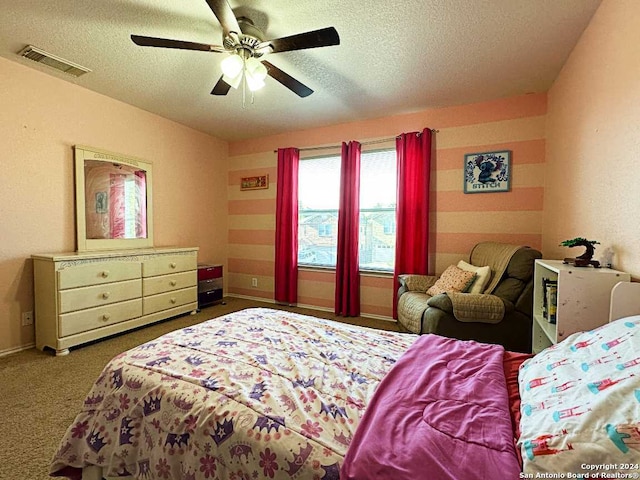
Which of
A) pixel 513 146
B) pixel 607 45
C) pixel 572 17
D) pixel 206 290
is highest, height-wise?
pixel 572 17

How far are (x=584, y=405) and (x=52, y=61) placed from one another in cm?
393

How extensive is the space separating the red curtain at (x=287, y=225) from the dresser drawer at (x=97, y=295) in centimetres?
177

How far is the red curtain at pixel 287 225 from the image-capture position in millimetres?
4199

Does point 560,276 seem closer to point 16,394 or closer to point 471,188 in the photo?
point 471,188

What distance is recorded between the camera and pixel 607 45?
5.82ft

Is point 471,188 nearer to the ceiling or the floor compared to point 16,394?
nearer to the ceiling

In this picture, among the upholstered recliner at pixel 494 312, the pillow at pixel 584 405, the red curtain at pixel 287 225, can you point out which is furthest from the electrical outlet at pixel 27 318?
the pillow at pixel 584 405

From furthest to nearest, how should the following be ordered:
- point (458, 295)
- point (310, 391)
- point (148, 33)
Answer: point (458, 295) → point (148, 33) → point (310, 391)

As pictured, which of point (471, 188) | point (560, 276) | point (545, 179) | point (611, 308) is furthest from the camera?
point (471, 188)

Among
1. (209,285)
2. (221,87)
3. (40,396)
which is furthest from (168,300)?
(221,87)

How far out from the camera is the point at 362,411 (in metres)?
0.94

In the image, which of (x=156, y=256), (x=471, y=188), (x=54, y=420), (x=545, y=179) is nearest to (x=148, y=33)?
(x=156, y=256)

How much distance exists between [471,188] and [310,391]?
306 centimetres

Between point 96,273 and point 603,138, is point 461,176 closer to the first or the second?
point 603,138
